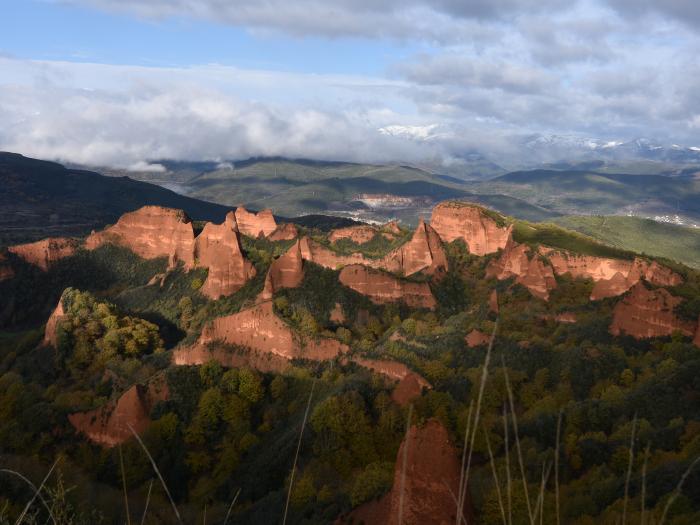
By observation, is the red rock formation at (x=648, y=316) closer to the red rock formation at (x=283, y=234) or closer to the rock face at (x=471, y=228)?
the rock face at (x=471, y=228)

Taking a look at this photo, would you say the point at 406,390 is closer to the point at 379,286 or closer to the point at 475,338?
the point at 475,338

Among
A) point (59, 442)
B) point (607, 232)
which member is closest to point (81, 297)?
point (59, 442)

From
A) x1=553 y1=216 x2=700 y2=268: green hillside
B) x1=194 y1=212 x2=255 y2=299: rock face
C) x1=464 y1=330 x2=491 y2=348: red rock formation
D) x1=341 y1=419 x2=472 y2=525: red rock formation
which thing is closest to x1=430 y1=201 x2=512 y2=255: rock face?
x1=194 y1=212 x2=255 y2=299: rock face

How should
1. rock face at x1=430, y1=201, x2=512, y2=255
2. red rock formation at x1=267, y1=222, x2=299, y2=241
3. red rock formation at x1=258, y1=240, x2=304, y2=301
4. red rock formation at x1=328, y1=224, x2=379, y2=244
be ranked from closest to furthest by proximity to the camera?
red rock formation at x1=258, y1=240, x2=304, y2=301 → rock face at x1=430, y1=201, x2=512, y2=255 → red rock formation at x1=267, y1=222, x2=299, y2=241 → red rock formation at x1=328, y1=224, x2=379, y2=244

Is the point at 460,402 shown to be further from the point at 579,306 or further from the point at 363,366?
the point at 579,306

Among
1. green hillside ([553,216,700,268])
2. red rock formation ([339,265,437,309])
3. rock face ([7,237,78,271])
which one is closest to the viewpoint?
red rock formation ([339,265,437,309])

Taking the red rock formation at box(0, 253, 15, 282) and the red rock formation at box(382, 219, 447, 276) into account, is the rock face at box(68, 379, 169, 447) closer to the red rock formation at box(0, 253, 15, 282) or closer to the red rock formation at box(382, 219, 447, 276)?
the red rock formation at box(382, 219, 447, 276)
